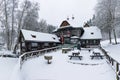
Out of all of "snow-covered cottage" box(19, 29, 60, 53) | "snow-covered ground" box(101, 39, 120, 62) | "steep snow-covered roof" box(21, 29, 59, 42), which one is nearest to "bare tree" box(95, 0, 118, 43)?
"snow-covered ground" box(101, 39, 120, 62)

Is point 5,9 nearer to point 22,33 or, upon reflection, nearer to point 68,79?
point 22,33

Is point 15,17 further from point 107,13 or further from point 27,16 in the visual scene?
point 107,13

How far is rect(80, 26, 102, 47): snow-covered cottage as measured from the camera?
37.4 metres

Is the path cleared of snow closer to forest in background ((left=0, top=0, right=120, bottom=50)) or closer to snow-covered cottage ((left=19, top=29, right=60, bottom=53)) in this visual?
snow-covered cottage ((left=19, top=29, right=60, bottom=53))

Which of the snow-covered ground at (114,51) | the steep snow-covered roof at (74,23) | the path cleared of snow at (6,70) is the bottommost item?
the path cleared of snow at (6,70)

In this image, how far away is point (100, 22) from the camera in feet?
122

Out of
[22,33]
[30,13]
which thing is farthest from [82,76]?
[30,13]

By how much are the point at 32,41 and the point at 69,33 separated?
1173cm

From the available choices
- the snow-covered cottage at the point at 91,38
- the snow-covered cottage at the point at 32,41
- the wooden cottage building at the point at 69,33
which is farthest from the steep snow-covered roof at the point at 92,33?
the snow-covered cottage at the point at 32,41

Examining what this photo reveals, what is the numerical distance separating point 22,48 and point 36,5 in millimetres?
12229

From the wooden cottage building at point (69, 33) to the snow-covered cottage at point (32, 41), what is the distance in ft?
16.2

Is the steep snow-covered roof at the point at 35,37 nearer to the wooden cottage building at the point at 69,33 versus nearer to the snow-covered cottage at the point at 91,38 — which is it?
the wooden cottage building at the point at 69,33

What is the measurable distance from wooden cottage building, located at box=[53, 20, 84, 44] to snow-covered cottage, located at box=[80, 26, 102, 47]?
1.36m

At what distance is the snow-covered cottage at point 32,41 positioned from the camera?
29956 mm
